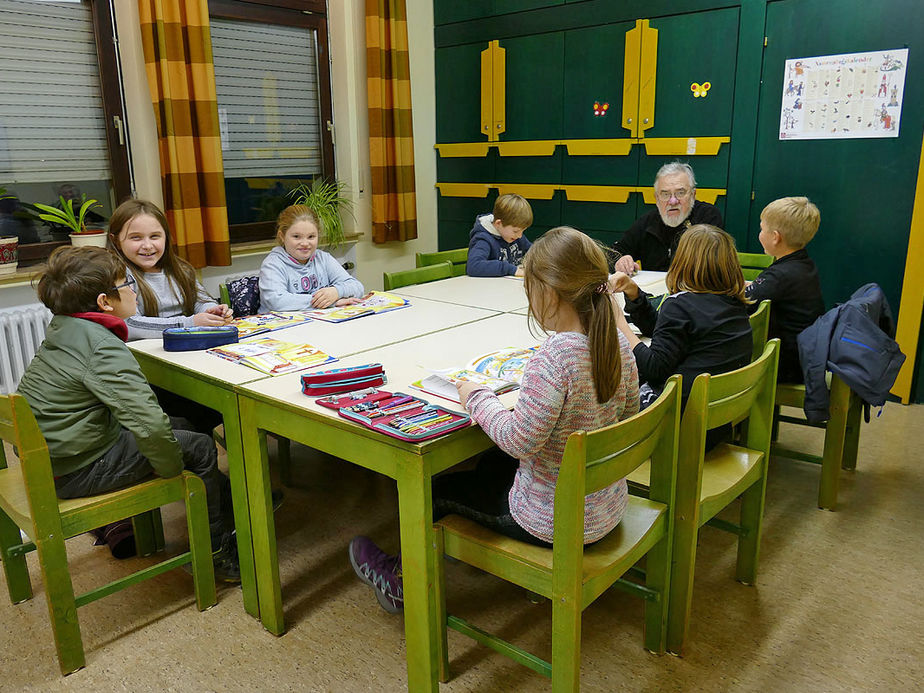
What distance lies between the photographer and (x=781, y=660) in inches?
70.1

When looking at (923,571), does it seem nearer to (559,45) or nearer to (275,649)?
(275,649)

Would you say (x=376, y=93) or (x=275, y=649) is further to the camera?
(x=376, y=93)

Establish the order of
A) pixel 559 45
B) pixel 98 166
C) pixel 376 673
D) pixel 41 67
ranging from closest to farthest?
pixel 376 673, pixel 41 67, pixel 98 166, pixel 559 45

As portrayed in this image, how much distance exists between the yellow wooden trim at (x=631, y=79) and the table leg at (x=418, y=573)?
3.29 metres

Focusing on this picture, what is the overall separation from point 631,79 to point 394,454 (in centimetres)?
336

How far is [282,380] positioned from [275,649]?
68 centimetres

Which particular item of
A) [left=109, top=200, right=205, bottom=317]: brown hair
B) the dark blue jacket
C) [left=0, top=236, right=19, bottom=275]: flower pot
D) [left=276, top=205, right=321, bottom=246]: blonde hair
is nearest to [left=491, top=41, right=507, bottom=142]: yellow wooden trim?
the dark blue jacket

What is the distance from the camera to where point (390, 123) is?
15.6 ft

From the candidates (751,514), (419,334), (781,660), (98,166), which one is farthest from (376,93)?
(781,660)

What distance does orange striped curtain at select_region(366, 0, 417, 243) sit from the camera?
458cm

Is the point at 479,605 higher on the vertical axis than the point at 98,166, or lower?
lower

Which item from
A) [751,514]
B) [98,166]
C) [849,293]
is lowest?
[751,514]

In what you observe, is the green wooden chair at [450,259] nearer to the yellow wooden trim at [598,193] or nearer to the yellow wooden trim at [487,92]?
the yellow wooden trim at [598,193]

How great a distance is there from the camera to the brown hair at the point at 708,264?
195 centimetres
